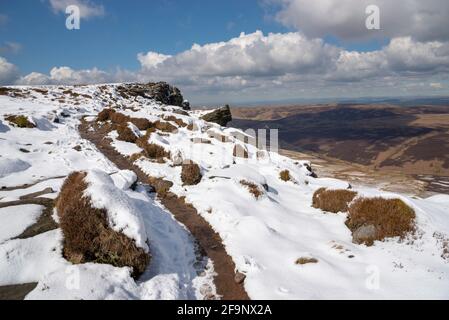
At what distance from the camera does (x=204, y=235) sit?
1373 centimetres

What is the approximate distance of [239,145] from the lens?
3198 cm

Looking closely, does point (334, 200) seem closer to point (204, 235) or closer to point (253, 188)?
point (253, 188)

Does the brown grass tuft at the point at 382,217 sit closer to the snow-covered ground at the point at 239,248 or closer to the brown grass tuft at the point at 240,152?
the snow-covered ground at the point at 239,248

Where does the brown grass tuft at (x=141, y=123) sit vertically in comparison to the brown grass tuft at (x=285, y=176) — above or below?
above

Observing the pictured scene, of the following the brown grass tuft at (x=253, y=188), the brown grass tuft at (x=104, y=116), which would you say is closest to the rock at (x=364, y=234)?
the brown grass tuft at (x=253, y=188)

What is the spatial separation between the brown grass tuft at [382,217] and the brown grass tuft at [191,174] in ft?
34.2

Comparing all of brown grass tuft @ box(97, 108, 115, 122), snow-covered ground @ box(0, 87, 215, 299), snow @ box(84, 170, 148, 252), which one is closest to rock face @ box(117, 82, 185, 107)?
brown grass tuft @ box(97, 108, 115, 122)

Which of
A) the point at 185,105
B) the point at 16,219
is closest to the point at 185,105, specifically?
the point at 185,105

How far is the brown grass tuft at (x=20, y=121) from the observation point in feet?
96.1

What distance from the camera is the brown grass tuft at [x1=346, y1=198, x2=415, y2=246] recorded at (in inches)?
513

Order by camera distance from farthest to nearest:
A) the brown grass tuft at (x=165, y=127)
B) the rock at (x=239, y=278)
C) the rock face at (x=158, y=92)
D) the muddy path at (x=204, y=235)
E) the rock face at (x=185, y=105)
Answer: the rock face at (x=185, y=105) < the rock face at (x=158, y=92) < the brown grass tuft at (x=165, y=127) < the rock at (x=239, y=278) < the muddy path at (x=204, y=235)

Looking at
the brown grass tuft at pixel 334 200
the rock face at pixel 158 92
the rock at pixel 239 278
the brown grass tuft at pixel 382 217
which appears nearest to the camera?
the rock at pixel 239 278

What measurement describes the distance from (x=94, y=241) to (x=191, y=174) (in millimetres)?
11601

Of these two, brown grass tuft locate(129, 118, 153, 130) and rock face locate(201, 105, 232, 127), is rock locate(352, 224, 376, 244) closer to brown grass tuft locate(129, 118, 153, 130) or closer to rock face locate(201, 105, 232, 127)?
brown grass tuft locate(129, 118, 153, 130)
